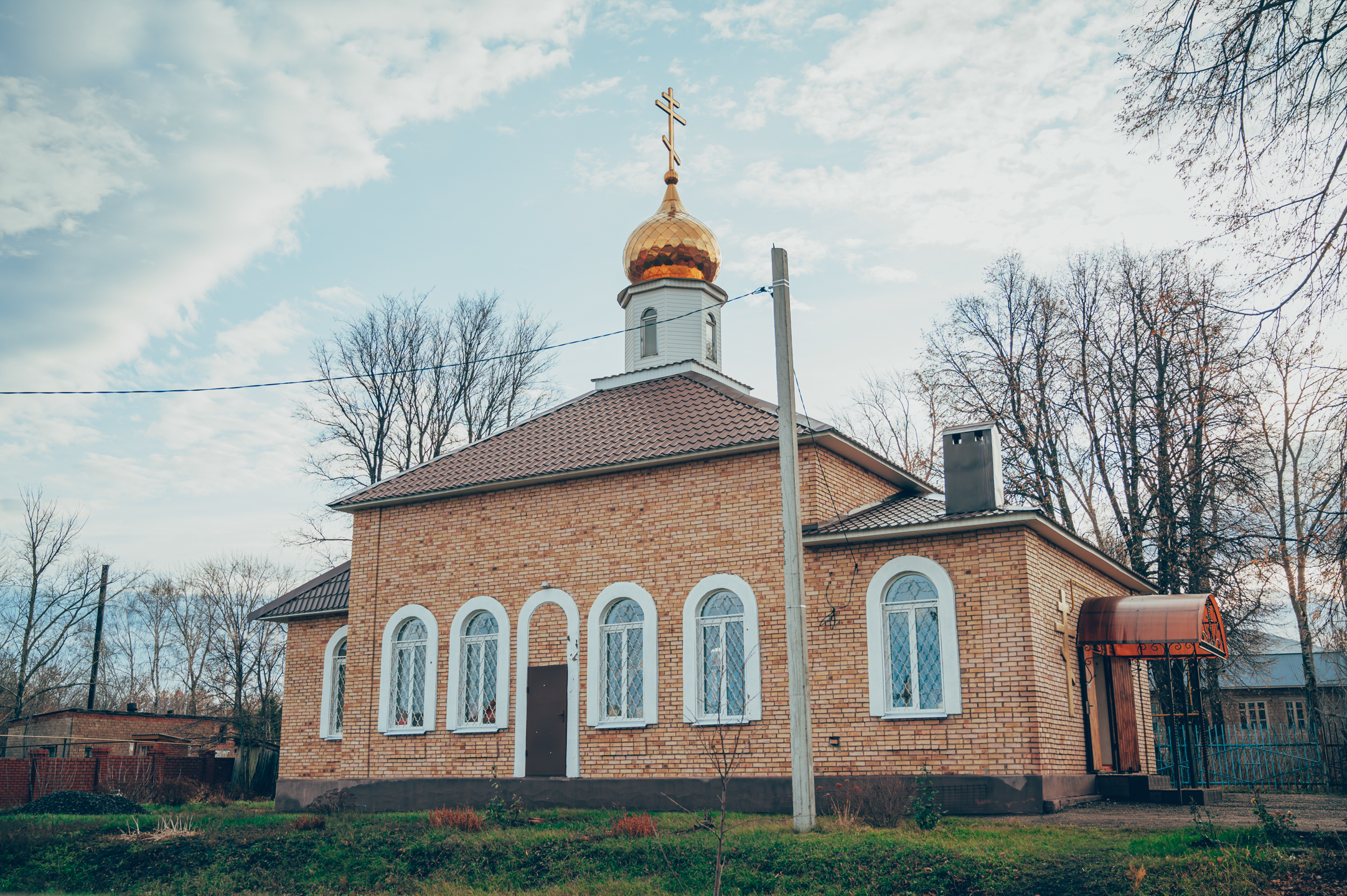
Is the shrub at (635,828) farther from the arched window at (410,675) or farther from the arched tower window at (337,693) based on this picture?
the arched tower window at (337,693)

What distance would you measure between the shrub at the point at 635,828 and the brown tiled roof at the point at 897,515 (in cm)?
442

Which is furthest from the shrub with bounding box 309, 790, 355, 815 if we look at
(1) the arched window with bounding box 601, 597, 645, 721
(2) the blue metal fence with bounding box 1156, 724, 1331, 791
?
(2) the blue metal fence with bounding box 1156, 724, 1331, 791

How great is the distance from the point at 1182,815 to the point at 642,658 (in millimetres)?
7001

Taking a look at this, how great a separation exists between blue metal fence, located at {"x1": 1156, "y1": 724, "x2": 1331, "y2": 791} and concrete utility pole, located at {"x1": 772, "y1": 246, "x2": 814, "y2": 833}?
1114 centimetres

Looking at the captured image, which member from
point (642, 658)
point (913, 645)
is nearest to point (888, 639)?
point (913, 645)

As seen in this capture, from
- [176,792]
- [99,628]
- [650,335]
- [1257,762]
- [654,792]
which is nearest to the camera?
[654,792]

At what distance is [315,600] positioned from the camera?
19781 mm

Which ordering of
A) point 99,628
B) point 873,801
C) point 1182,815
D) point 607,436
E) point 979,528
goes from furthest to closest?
point 99,628 → point 607,436 → point 979,528 → point 1182,815 → point 873,801

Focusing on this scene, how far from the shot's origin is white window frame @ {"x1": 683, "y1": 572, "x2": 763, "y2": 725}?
13984mm

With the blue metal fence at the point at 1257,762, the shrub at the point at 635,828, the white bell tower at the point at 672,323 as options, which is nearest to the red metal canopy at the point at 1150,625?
the blue metal fence at the point at 1257,762

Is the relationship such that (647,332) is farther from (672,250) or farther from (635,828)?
(635,828)

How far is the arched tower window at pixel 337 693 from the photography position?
18703 mm

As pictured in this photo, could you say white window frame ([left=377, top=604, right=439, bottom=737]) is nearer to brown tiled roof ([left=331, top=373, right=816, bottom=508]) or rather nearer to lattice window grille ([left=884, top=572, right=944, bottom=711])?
brown tiled roof ([left=331, top=373, right=816, bottom=508])

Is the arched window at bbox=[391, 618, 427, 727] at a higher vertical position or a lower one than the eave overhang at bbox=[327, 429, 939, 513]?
lower
